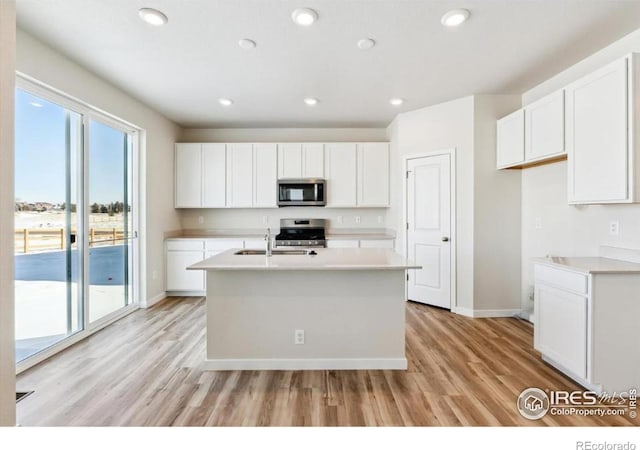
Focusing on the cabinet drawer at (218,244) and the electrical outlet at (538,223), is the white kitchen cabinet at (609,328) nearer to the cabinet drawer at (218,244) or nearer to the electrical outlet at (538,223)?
the electrical outlet at (538,223)

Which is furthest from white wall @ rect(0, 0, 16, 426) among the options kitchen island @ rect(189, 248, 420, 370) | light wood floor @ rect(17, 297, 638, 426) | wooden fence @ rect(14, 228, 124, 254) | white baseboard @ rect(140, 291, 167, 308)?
white baseboard @ rect(140, 291, 167, 308)

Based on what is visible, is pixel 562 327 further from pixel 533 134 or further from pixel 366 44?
pixel 366 44

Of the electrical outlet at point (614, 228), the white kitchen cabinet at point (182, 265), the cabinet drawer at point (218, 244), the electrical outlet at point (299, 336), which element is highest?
the electrical outlet at point (614, 228)

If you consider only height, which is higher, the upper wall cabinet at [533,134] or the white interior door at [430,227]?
the upper wall cabinet at [533,134]

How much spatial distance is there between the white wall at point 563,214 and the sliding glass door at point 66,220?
4.76 metres

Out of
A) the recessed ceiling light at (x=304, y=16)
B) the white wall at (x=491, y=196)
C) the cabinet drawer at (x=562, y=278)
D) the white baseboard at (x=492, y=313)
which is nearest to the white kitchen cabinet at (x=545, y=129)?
the white wall at (x=491, y=196)

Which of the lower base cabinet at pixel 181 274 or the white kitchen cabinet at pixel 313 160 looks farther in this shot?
the white kitchen cabinet at pixel 313 160

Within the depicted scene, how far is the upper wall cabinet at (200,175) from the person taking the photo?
190 inches

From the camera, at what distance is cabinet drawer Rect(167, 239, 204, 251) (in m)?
4.55

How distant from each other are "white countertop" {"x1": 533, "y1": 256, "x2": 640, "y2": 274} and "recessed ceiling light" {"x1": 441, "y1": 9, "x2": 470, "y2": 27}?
75.6 inches

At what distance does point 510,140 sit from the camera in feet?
11.1

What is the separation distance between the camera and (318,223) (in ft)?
16.7

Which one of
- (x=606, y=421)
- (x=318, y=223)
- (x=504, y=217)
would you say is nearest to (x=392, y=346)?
(x=606, y=421)

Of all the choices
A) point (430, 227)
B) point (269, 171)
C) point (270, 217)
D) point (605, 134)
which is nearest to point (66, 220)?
point (269, 171)
